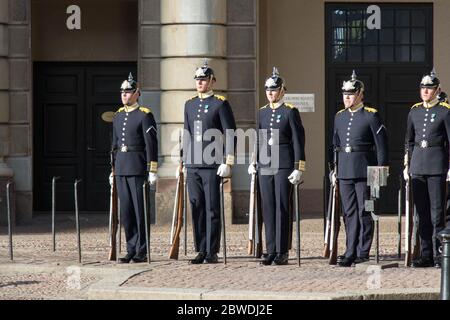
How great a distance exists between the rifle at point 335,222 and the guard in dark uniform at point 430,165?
81cm

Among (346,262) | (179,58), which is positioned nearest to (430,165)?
(346,262)

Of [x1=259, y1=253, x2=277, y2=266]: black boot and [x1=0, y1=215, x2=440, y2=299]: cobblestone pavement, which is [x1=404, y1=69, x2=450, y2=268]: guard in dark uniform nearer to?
[x1=0, y1=215, x2=440, y2=299]: cobblestone pavement

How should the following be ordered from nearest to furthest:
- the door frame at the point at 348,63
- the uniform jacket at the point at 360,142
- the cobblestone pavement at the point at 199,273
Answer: the cobblestone pavement at the point at 199,273 → the uniform jacket at the point at 360,142 → the door frame at the point at 348,63

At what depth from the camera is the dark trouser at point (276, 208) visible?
622 inches

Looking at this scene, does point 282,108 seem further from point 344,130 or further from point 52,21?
point 52,21

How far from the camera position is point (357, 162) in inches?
615

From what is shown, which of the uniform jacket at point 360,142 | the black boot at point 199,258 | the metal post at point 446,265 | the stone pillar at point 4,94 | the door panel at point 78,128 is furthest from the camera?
the door panel at point 78,128

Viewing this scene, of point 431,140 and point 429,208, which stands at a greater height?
point 431,140

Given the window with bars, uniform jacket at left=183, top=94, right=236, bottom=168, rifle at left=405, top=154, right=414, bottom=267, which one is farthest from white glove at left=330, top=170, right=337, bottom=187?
the window with bars

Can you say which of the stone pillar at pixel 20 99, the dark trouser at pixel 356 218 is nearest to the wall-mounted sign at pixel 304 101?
the stone pillar at pixel 20 99

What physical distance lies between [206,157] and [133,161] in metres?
0.81

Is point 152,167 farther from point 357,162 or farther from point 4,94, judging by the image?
point 4,94

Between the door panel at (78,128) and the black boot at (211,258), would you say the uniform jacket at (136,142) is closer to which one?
the black boot at (211,258)

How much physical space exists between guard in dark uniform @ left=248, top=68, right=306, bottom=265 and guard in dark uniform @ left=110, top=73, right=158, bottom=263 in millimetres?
1222
